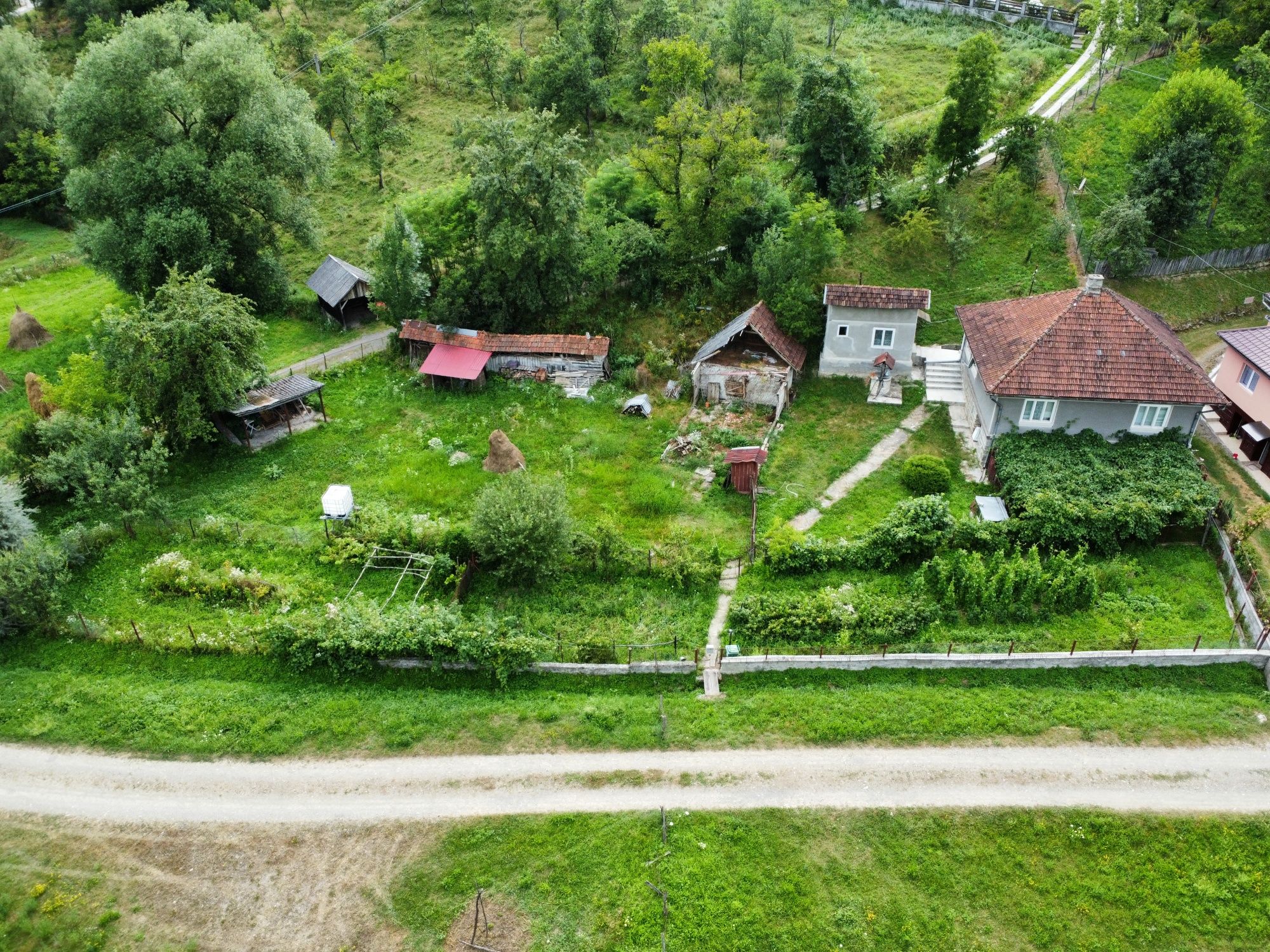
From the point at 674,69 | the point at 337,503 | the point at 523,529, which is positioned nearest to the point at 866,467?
the point at 523,529

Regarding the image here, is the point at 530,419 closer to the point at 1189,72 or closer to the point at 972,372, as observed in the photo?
the point at 972,372

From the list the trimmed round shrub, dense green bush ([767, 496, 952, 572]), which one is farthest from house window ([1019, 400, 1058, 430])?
dense green bush ([767, 496, 952, 572])

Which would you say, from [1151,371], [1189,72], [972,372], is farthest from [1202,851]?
[1189,72]

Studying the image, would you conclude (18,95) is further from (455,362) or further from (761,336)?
(761,336)

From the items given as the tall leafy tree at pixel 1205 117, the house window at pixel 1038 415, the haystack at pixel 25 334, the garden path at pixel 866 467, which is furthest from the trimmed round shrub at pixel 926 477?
the haystack at pixel 25 334

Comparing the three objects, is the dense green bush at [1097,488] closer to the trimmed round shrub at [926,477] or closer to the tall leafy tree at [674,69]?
the trimmed round shrub at [926,477]
